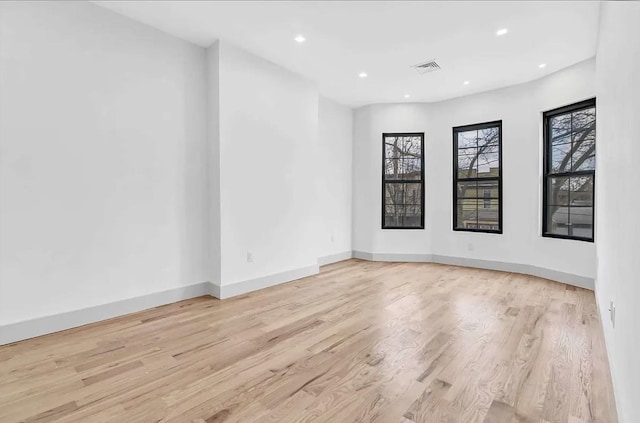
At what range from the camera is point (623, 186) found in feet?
5.20

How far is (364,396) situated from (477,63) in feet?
13.9

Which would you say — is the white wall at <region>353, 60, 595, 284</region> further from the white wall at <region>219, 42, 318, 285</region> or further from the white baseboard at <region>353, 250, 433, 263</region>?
the white wall at <region>219, 42, 318, 285</region>

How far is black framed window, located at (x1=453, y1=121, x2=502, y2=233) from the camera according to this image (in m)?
5.24

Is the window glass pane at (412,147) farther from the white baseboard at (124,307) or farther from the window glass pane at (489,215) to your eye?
the white baseboard at (124,307)

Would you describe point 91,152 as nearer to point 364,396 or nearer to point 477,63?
point 364,396

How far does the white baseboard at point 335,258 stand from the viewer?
5.59 meters

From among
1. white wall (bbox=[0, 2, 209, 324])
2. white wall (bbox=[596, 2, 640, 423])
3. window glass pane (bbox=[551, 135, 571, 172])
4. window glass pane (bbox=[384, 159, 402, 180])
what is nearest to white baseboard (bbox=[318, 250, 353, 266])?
window glass pane (bbox=[384, 159, 402, 180])

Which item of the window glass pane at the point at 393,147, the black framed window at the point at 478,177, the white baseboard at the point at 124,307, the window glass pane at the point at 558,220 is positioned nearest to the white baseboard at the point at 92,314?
the white baseboard at the point at 124,307

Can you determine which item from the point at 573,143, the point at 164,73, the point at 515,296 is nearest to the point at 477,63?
the point at 573,143

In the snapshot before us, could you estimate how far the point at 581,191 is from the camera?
13.9ft

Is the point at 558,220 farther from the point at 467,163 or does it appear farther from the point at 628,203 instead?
the point at 628,203

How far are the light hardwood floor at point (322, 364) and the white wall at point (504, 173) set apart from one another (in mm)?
1428

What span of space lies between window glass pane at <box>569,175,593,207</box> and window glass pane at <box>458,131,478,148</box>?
1.60 m

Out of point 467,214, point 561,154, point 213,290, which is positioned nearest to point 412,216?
point 467,214
